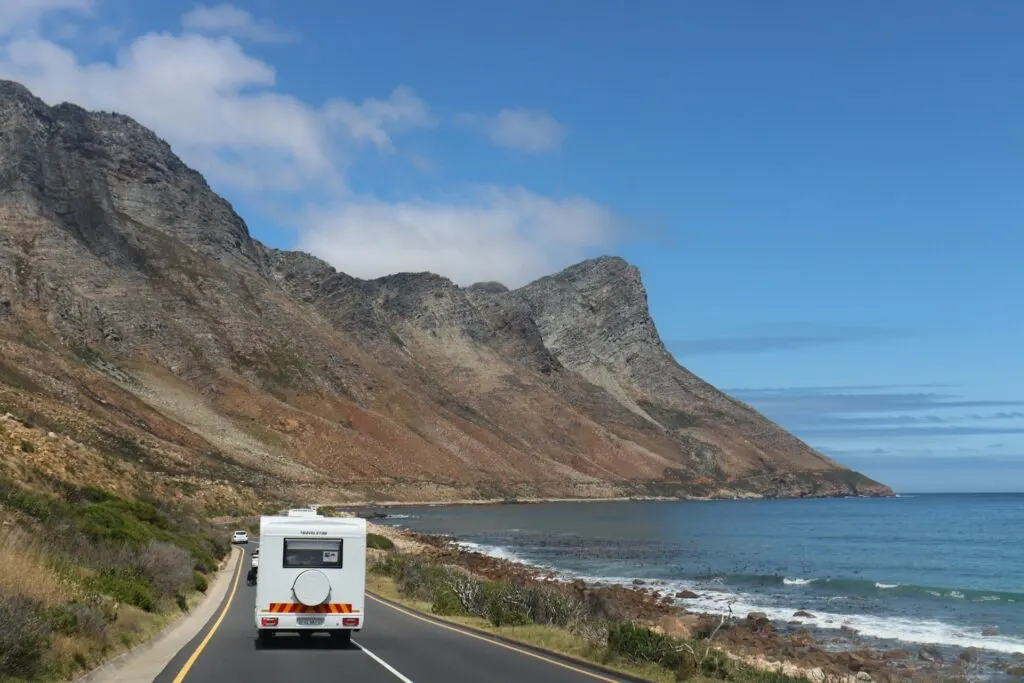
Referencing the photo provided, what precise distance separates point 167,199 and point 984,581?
136591mm

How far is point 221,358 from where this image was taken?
129750 mm

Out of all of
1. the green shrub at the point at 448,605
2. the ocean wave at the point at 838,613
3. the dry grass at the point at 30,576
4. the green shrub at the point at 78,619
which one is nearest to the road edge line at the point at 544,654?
the green shrub at the point at 448,605

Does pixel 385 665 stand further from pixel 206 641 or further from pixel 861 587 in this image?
pixel 861 587

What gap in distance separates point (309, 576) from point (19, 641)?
7085 mm

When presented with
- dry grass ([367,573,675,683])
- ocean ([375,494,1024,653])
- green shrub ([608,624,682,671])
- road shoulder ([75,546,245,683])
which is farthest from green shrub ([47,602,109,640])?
ocean ([375,494,1024,653])

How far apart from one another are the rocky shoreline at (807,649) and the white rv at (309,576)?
7750 millimetres

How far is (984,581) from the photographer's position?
5138cm

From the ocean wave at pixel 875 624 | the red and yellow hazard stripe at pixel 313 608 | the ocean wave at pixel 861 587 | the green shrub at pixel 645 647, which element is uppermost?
the red and yellow hazard stripe at pixel 313 608

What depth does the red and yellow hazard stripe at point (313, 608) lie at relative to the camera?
730 inches

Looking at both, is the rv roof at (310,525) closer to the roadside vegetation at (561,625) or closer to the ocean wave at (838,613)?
the roadside vegetation at (561,625)

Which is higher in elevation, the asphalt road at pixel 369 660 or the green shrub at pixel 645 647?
the green shrub at pixel 645 647

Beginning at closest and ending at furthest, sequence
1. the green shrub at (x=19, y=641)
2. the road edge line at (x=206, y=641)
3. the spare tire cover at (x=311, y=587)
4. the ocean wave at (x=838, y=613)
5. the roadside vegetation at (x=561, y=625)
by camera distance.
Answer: the green shrub at (x=19, y=641)
the road edge line at (x=206, y=641)
the roadside vegetation at (x=561, y=625)
the spare tire cover at (x=311, y=587)
the ocean wave at (x=838, y=613)

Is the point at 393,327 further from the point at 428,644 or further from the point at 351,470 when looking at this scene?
the point at 428,644

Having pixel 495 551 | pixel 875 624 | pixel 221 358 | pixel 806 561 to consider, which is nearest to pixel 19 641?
pixel 875 624
